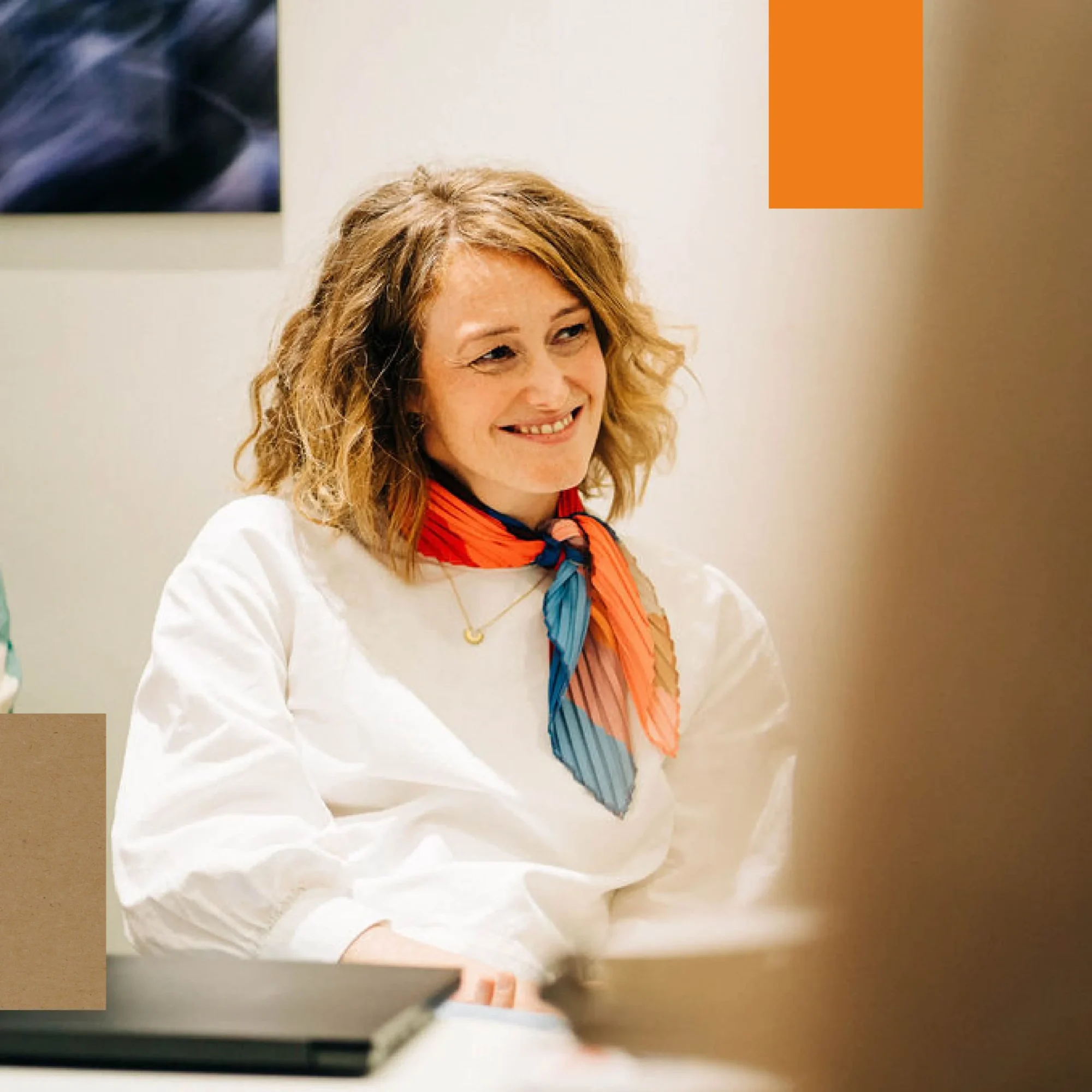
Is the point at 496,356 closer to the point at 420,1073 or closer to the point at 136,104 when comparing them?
the point at 136,104

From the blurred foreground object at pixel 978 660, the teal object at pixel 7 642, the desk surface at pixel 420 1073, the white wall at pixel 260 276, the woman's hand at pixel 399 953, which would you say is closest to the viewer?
the blurred foreground object at pixel 978 660

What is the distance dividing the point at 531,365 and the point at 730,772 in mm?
434

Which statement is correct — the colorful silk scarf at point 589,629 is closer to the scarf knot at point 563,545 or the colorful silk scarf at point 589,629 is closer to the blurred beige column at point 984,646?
the scarf knot at point 563,545

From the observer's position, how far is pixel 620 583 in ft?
3.85

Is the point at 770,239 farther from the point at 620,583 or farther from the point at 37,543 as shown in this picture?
the point at 37,543

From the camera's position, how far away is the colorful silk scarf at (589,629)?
3.62 feet

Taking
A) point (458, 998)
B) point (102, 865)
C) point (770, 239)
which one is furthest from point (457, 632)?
point (770, 239)

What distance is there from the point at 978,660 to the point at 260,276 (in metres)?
1.17

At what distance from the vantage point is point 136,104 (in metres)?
1.15

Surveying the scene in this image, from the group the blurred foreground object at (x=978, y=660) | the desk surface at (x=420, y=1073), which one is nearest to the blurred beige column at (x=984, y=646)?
the blurred foreground object at (x=978, y=660)

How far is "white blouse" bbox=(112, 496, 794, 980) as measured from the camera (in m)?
1.00

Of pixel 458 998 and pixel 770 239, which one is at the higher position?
pixel 770 239

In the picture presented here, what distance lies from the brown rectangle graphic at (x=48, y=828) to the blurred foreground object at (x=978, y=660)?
0.35 metres

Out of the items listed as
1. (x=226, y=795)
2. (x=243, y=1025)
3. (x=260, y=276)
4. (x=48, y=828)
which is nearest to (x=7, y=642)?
(x=226, y=795)
